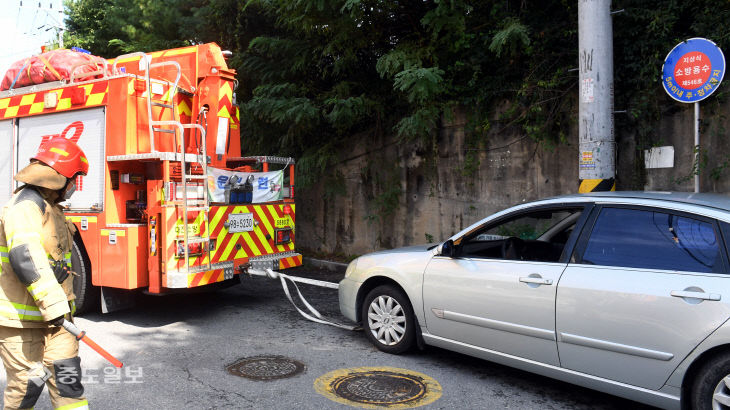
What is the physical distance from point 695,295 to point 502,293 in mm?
1289

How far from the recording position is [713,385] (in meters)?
3.09

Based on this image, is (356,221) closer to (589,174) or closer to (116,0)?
(589,174)

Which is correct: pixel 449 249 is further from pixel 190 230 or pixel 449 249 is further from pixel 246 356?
pixel 190 230

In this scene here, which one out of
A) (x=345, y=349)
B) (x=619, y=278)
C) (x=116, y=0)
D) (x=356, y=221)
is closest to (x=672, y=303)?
(x=619, y=278)

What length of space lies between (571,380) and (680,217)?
1321 millimetres

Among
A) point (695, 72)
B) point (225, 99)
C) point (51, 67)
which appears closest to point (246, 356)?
point (225, 99)

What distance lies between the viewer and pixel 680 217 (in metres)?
3.46

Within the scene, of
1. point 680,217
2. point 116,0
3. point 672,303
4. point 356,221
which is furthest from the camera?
point 116,0

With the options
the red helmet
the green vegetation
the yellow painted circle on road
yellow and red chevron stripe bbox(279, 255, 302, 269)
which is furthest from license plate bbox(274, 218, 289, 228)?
the red helmet

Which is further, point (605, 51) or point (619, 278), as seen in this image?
point (605, 51)

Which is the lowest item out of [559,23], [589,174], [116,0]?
[589,174]

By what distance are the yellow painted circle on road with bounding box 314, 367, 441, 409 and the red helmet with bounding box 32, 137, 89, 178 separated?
2.33 m

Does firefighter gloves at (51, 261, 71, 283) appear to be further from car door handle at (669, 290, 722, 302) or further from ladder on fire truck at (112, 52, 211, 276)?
car door handle at (669, 290, 722, 302)

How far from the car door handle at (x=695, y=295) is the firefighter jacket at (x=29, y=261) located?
3489 mm
